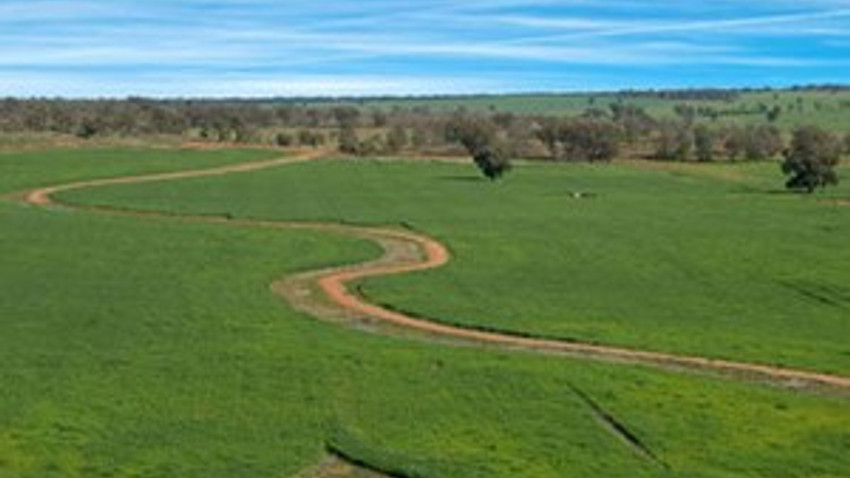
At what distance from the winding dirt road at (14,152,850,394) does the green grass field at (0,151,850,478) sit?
1489mm

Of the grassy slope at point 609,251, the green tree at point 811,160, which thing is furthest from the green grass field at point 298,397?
the green tree at point 811,160

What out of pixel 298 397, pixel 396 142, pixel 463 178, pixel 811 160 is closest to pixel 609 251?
pixel 298 397

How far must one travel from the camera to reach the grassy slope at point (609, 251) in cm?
5012

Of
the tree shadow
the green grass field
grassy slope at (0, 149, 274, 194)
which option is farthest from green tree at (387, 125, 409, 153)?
the green grass field

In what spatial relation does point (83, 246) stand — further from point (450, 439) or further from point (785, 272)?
point (450, 439)

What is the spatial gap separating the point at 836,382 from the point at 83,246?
4216 cm

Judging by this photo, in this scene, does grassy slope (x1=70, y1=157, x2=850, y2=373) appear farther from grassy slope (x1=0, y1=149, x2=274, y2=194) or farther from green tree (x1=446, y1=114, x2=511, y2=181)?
grassy slope (x1=0, y1=149, x2=274, y2=194)

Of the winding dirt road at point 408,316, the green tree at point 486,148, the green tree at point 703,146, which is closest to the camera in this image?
the winding dirt road at point 408,316

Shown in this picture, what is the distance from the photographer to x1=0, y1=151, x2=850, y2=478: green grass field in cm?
3169

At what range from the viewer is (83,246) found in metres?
70.1

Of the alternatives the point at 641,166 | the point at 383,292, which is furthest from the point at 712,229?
the point at 641,166

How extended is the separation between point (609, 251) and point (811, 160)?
56.2m

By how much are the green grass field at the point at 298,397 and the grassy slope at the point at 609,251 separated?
94 cm

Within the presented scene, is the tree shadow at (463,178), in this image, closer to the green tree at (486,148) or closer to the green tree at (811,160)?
the green tree at (486,148)
